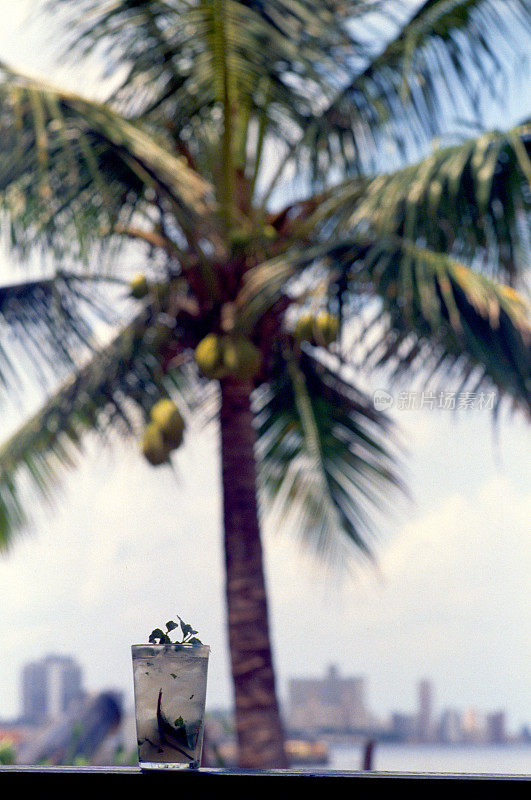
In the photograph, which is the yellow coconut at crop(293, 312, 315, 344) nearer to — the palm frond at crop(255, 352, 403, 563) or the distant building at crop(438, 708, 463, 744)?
the palm frond at crop(255, 352, 403, 563)

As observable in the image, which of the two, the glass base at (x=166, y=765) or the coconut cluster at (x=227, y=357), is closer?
the glass base at (x=166, y=765)

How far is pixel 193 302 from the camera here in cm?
256

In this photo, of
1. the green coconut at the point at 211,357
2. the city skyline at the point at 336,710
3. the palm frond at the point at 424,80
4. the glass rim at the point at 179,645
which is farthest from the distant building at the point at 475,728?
the glass rim at the point at 179,645

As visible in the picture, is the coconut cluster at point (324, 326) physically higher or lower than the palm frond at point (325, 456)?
higher

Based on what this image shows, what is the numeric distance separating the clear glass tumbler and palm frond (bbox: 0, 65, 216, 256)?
1231 millimetres

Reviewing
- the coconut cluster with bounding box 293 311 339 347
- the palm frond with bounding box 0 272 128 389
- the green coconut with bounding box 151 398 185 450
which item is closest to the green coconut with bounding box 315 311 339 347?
the coconut cluster with bounding box 293 311 339 347

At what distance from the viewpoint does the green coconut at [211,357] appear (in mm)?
2314

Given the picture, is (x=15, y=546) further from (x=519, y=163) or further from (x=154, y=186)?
(x=519, y=163)

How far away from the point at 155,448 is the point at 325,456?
566 millimetres

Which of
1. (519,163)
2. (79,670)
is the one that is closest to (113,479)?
(79,670)

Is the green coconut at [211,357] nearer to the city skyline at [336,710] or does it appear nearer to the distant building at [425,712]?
the city skyline at [336,710]

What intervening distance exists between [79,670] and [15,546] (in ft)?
1.29

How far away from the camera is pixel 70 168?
2219 millimetres

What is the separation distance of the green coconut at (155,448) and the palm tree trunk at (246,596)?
1.01ft
